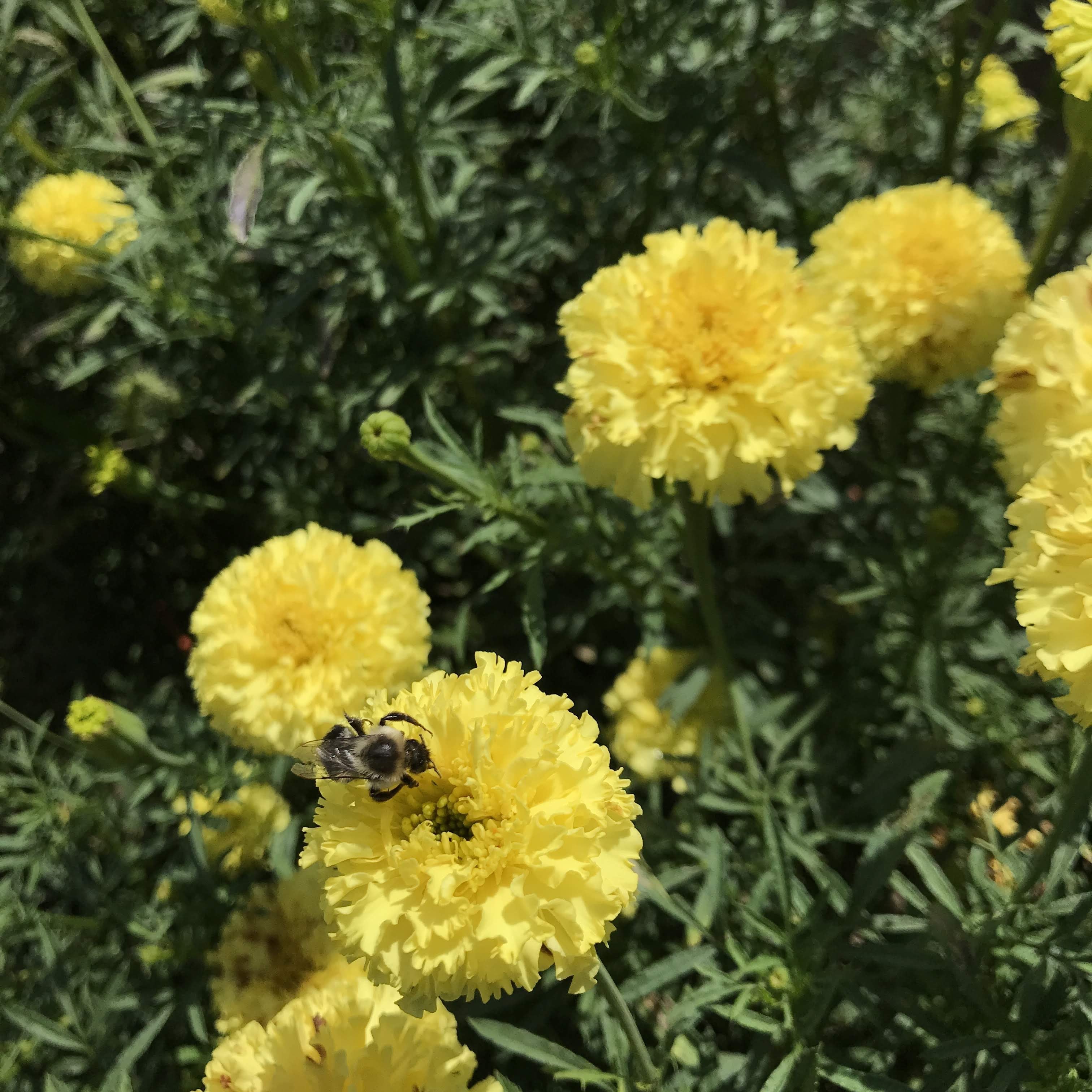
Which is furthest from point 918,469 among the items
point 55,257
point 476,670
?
point 55,257

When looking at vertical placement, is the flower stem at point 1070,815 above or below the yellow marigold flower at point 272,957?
above

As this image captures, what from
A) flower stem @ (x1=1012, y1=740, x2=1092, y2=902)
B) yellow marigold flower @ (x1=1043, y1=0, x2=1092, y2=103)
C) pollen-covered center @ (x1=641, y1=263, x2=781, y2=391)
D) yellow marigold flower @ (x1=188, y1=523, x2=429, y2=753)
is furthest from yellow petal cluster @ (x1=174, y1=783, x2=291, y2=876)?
yellow marigold flower @ (x1=1043, y1=0, x2=1092, y2=103)

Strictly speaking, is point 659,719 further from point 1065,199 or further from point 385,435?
point 1065,199

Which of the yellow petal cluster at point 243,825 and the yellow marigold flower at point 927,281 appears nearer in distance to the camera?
the yellow marigold flower at point 927,281

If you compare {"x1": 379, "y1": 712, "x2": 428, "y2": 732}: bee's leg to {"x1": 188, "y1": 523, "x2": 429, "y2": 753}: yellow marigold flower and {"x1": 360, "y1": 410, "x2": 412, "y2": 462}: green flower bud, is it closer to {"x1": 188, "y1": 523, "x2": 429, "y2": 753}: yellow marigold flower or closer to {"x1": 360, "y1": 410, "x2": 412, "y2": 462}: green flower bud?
{"x1": 360, "y1": 410, "x2": 412, "y2": 462}: green flower bud

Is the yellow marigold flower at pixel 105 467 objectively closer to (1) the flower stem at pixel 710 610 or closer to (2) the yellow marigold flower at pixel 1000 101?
(1) the flower stem at pixel 710 610

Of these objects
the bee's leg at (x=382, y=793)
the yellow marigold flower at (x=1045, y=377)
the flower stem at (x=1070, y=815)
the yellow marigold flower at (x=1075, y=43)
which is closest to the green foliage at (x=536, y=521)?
the flower stem at (x=1070, y=815)
